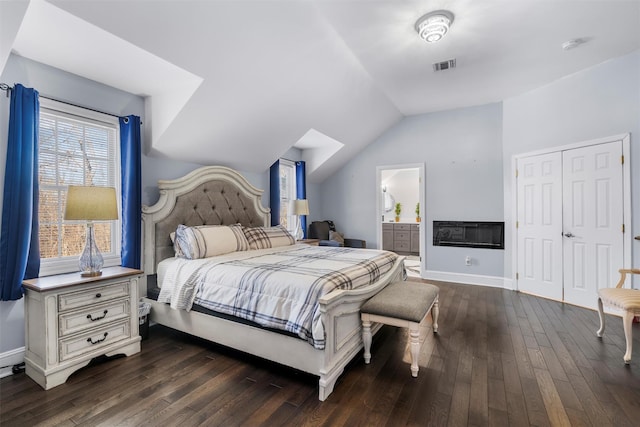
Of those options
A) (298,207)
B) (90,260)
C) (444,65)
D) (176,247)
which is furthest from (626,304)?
(90,260)

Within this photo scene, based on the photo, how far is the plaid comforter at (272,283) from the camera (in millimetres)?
1907

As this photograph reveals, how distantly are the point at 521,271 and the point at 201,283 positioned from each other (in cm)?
440

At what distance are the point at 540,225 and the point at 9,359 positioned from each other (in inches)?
227

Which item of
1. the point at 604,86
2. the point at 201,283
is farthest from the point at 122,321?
the point at 604,86

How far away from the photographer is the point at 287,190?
550cm

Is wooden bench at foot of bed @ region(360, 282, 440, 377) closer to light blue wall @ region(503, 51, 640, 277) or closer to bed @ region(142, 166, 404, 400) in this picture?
bed @ region(142, 166, 404, 400)

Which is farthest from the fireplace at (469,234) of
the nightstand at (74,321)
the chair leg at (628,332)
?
the nightstand at (74,321)

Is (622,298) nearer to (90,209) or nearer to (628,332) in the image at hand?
(628,332)

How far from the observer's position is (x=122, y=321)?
7.70ft

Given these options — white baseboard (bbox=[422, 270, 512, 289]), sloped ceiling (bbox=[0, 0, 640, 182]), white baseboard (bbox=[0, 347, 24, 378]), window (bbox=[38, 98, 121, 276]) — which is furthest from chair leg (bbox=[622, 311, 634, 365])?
white baseboard (bbox=[0, 347, 24, 378])

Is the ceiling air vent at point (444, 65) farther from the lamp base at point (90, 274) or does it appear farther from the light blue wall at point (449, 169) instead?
the lamp base at point (90, 274)

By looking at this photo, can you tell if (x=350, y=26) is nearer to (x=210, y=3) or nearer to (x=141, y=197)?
(x=210, y=3)

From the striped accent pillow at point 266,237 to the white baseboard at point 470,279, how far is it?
9.00 ft

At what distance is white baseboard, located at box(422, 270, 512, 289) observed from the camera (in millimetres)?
4570
